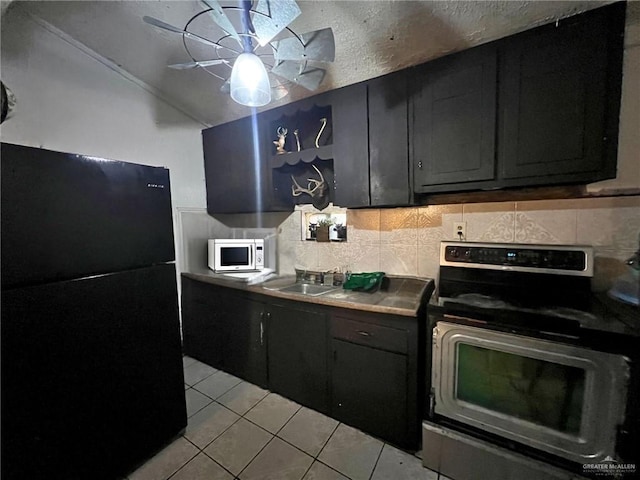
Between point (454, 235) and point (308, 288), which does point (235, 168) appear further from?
point (454, 235)

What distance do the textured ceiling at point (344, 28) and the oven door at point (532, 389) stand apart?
1.47 m

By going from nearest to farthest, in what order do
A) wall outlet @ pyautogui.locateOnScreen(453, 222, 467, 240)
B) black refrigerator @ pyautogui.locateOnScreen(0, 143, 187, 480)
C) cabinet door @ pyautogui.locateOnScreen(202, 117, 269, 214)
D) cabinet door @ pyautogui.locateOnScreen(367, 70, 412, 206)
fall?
black refrigerator @ pyautogui.locateOnScreen(0, 143, 187, 480) → cabinet door @ pyautogui.locateOnScreen(367, 70, 412, 206) → wall outlet @ pyautogui.locateOnScreen(453, 222, 467, 240) → cabinet door @ pyautogui.locateOnScreen(202, 117, 269, 214)

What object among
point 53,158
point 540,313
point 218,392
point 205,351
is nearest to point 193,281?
point 205,351

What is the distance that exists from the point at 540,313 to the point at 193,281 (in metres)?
2.48

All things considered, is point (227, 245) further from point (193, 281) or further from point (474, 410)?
point (474, 410)

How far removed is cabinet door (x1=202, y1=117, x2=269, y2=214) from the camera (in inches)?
88.4

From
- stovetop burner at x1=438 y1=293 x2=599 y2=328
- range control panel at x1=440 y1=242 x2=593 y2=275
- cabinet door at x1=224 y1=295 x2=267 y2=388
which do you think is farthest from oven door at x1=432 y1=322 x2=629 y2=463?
cabinet door at x1=224 y1=295 x2=267 y2=388

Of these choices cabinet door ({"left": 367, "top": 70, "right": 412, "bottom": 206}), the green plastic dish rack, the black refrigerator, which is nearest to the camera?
the black refrigerator

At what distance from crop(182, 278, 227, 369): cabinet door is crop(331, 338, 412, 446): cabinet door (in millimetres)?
1091

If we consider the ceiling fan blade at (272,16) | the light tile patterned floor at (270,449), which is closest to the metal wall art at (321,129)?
the ceiling fan blade at (272,16)

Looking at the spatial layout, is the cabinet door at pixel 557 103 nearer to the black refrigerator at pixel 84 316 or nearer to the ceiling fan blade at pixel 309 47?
the ceiling fan blade at pixel 309 47

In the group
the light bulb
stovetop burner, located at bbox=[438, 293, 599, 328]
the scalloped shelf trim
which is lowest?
stovetop burner, located at bbox=[438, 293, 599, 328]

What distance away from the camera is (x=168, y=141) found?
2.35 m

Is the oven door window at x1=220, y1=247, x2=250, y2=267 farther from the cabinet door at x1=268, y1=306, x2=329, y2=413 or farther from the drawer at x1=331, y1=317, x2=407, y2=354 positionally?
the drawer at x1=331, y1=317, x2=407, y2=354
